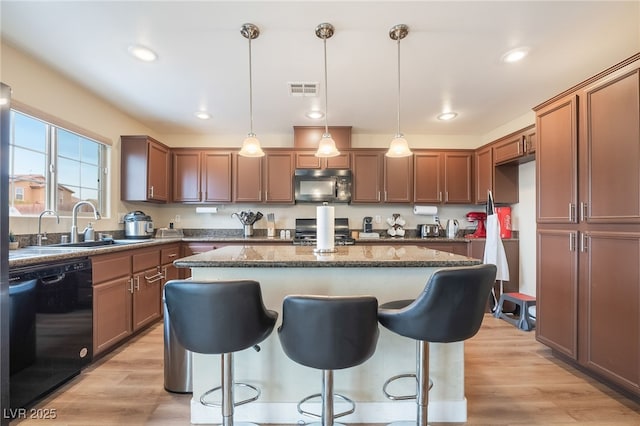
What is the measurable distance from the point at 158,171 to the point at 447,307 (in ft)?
12.6

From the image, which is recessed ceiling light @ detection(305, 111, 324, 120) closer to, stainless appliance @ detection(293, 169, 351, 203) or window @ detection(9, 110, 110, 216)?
stainless appliance @ detection(293, 169, 351, 203)

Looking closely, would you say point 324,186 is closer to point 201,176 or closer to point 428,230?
point 428,230

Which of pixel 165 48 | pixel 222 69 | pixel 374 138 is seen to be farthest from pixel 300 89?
pixel 374 138

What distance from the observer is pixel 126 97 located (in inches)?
120

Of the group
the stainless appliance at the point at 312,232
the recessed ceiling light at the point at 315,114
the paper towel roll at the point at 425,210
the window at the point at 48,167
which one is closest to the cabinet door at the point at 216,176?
the stainless appliance at the point at 312,232

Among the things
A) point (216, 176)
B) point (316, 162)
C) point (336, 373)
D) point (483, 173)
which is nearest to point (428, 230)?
point (483, 173)

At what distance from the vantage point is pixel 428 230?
4.19 metres

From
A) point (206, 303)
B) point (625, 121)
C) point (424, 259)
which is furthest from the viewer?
point (625, 121)

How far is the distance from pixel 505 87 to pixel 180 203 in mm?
4319

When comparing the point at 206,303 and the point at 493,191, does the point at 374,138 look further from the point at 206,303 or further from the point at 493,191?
the point at 206,303

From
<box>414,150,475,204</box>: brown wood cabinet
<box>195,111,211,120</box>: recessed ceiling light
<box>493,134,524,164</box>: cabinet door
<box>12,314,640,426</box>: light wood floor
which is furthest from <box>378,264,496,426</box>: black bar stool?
<box>195,111,211,120</box>: recessed ceiling light

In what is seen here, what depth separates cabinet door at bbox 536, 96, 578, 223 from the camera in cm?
218

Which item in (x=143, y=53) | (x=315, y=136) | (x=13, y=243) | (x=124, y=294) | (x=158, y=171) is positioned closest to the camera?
(x=13, y=243)

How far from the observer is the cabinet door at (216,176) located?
4117mm
